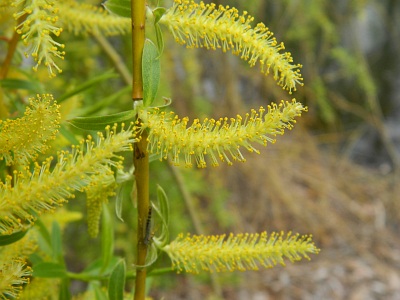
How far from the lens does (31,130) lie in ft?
1.69

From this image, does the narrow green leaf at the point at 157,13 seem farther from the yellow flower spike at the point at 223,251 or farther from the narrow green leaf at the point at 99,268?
the narrow green leaf at the point at 99,268

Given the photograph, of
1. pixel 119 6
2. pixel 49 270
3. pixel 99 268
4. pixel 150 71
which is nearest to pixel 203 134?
pixel 150 71

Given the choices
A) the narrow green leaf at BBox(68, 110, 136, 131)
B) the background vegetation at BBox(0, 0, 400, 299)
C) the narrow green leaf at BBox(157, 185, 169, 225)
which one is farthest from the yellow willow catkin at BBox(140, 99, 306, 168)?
the background vegetation at BBox(0, 0, 400, 299)

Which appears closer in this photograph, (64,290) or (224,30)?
(224,30)

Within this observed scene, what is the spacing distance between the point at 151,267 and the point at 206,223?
2.26 meters

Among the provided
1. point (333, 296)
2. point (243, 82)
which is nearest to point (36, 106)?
point (333, 296)

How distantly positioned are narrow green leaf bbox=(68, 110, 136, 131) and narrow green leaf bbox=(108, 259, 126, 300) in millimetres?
185

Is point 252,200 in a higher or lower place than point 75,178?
lower

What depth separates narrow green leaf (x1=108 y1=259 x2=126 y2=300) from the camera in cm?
65

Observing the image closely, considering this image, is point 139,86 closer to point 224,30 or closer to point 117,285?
point 224,30

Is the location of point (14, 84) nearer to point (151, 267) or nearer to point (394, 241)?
point (151, 267)

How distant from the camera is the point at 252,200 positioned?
321cm

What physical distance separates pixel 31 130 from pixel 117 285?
0.23m

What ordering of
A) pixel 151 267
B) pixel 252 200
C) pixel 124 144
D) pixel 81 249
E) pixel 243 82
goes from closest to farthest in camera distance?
1. pixel 124 144
2. pixel 151 267
3. pixel 81 249
4. pixel 252 200
5. pixel 243 82
